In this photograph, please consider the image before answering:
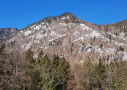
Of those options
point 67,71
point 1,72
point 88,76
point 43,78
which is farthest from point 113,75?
point 1,72

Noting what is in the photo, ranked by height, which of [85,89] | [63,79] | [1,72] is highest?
[1,72]

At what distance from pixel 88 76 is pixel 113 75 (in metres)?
7.27

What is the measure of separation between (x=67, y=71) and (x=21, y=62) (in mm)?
19161

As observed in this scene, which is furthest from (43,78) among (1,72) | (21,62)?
(1,72)

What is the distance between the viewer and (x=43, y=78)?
3578 cm

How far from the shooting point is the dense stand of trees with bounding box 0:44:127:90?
1254 inches

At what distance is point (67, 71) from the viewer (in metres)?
50.2

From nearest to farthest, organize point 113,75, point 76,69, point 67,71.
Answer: point 113,75 < point 67,71 < point 76,69

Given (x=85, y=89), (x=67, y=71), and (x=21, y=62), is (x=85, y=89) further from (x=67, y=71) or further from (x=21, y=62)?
(x=21, y=62)

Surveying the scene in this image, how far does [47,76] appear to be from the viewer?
1406 inches

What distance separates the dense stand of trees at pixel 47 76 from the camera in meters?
31.8

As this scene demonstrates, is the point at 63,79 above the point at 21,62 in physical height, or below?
below

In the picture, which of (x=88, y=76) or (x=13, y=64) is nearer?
(x=13, y=64)

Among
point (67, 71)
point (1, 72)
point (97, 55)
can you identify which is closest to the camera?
point (1, 72)
